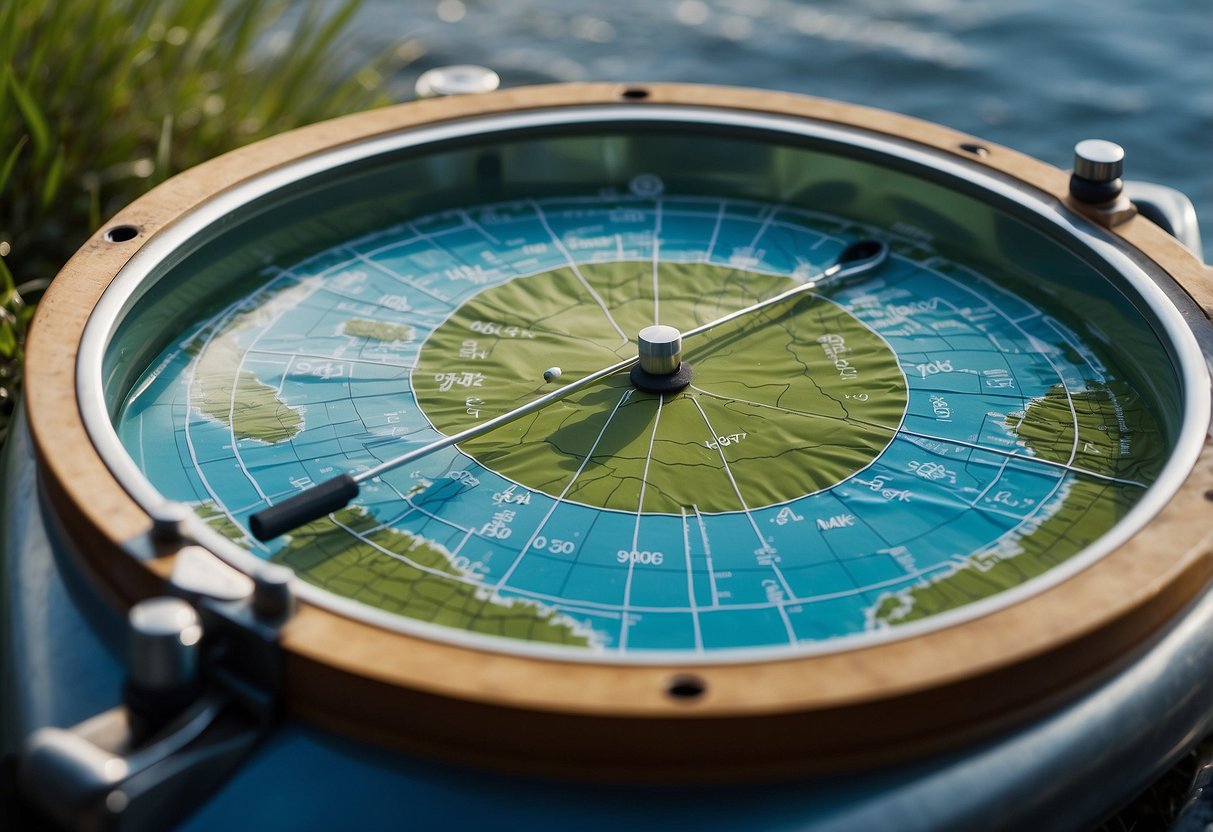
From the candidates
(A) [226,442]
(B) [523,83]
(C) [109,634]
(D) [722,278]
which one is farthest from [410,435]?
(B) [523,83]

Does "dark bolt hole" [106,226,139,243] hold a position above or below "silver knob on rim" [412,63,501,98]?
below

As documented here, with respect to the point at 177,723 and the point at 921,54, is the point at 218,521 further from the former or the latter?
the point at 921,54

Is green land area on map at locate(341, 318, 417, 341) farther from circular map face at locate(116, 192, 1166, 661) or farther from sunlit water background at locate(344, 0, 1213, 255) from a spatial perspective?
sunlit water background at locate(344, 0, 1213, 255)

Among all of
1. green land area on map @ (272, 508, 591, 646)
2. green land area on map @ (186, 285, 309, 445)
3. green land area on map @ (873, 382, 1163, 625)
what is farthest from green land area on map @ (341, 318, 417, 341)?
green land area on map @ (873, 382, 1163, 625)

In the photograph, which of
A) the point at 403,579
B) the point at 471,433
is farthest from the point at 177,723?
the point at 471,433

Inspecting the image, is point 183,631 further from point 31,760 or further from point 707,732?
point 707,732

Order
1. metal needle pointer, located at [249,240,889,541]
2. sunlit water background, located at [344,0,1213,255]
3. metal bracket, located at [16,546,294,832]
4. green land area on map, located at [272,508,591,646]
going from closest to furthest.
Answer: metal bracket, located at [16,546,294,832] → green land area on map, located at [272,508,591,646] → metal needle pointer, located at [249,240,889,541] → sunlit water background, located at [344,0,1213,255]

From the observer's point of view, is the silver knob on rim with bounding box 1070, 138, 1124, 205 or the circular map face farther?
the silver knob on rim with bounding box 1070, 138, 1124, 205
